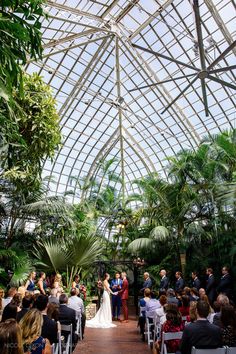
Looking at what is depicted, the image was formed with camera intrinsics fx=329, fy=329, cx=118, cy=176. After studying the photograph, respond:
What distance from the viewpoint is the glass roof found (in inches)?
534

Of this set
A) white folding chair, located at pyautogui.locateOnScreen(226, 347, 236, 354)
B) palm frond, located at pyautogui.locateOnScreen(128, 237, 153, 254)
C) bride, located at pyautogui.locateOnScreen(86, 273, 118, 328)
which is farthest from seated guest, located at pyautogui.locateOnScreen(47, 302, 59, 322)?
palm frond, located at pyautogui.locateOnScreen(128, 237, 153, 254)

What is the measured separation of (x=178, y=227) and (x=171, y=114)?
8.71 meters

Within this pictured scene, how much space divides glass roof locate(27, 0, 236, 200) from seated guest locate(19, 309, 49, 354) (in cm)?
796

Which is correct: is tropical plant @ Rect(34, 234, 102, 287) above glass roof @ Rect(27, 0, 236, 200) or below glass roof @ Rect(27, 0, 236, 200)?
below

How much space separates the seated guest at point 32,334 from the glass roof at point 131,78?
796 cm

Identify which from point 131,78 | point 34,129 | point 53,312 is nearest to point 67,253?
point 34,129

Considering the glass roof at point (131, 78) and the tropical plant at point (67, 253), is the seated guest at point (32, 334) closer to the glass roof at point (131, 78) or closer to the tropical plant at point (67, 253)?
the tropical plant at point (67, 253)

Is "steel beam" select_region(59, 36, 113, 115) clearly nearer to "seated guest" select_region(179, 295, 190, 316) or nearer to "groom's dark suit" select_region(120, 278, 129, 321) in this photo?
"groom's dark suit" select_region(120, 278, 129, 321)

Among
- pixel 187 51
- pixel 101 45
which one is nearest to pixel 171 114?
pixel 187 51

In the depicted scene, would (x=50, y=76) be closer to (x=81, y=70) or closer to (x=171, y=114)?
(x=81, y=70)

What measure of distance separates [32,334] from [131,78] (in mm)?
16750

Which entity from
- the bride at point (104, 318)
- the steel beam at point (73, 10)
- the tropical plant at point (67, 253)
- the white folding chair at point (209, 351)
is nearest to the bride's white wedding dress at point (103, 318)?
the bride at point (104, 318)

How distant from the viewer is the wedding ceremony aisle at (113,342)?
5965 mm

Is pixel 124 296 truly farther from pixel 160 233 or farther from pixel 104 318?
pixel 160 233
